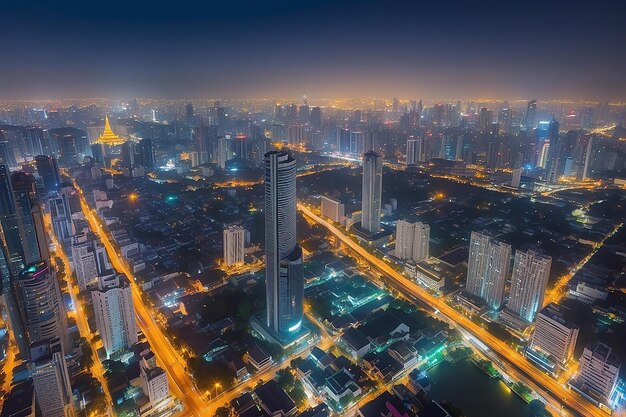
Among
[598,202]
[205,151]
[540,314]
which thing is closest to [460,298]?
[540,314]

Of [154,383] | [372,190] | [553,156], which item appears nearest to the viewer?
[154,383]

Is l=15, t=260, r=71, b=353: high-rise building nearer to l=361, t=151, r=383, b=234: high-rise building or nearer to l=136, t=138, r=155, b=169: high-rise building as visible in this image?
l=361, t=151, r=383, b=234: high-rise building

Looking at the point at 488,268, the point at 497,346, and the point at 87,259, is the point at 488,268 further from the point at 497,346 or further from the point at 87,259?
the point at 87,259

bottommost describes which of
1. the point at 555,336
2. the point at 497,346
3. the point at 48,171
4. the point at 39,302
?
the point at 497,346

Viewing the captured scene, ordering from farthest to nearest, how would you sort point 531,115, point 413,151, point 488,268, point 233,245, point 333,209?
point 531,115 < point 413,151 < point 333,209 < point 233,245 < point 488,268

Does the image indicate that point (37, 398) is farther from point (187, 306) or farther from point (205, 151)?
point (205, 151)

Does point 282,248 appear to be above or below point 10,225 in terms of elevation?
below

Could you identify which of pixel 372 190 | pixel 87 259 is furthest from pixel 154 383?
pixel 372 190
